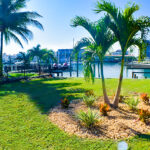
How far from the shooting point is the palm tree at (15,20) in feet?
46.2

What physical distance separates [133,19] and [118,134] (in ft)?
12.9

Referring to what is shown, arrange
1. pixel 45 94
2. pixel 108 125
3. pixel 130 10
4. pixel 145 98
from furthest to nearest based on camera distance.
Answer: pixel 45 94
pixel 145 98
pixel 130 10
pixel 108 125

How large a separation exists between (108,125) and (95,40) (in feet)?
10.9

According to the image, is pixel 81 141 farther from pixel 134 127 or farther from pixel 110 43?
pixel 110 43

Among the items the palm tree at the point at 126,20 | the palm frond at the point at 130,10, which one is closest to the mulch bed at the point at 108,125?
the palm tree at the point at 126,20

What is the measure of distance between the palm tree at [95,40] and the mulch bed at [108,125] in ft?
4.48

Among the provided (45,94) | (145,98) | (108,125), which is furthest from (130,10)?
(45,94)

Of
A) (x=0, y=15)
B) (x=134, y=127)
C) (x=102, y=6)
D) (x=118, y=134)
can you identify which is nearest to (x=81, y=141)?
(x=118, y=134)

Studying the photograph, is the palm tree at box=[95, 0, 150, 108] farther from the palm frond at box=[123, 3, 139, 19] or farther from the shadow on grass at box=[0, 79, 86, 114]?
the shadow on grass at box=[0, 79, 86, 114]

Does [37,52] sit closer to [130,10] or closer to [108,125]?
[130,10]

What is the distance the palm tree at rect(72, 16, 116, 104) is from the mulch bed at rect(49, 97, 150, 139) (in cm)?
136

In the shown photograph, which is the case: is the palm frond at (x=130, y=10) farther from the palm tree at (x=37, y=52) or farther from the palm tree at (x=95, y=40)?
the palm tree at (x=37, y=52)

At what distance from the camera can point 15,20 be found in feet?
46.9

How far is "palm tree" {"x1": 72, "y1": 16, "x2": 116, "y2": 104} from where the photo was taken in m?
5.31
